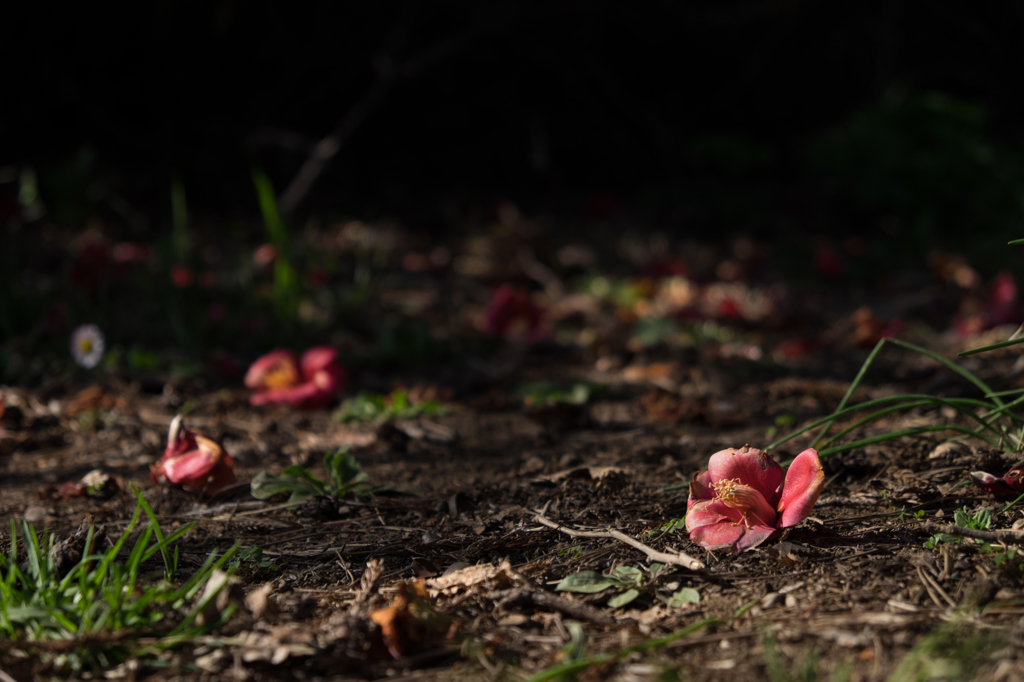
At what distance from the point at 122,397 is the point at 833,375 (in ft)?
7.66

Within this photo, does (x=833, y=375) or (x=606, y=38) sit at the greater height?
(x=606, y=38)

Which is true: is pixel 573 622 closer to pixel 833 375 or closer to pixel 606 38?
pixel 833 375

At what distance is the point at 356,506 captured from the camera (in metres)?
1.64

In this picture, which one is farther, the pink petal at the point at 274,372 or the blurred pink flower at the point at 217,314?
the blurred pink flower at the point at 217,314

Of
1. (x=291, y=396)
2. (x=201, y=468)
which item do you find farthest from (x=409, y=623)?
(x=291, y=396)

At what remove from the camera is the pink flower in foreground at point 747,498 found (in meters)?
1.24

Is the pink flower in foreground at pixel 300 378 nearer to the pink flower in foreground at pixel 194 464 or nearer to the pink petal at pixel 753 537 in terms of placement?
the pink flower in foreground at pixel 194 464

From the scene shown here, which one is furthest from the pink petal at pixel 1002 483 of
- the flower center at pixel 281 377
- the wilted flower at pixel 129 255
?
the wilted flower at pixel 129 255

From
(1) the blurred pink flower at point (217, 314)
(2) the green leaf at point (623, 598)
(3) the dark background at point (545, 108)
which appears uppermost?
(3) the dark background at point (545, 108)

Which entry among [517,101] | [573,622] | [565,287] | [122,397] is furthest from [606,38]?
[573,622]

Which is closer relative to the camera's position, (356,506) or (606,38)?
(356,506)

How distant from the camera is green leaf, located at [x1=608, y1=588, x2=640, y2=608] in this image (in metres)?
1.18

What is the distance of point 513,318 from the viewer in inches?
134

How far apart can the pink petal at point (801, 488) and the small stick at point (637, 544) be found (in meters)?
0.15
